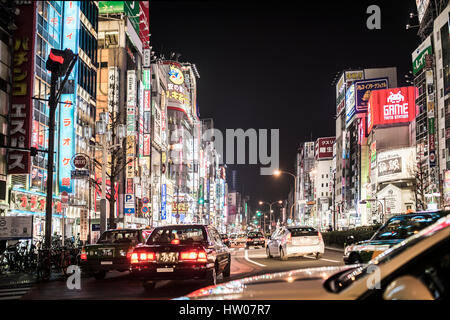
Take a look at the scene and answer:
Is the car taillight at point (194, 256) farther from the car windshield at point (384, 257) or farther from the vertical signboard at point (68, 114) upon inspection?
the vertical signboard at point (68, 114)

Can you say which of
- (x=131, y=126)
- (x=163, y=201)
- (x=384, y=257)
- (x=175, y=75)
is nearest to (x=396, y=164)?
(x=163, y=201)

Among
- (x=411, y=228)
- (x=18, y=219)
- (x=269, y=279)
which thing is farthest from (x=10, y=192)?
(x=269, y=279)

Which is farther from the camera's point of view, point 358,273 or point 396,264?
point 358,273

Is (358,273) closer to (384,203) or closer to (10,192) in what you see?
(10,192)

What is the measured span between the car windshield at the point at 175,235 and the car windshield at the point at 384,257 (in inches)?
360

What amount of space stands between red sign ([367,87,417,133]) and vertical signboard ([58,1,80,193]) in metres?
59.2

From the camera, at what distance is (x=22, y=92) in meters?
32.6

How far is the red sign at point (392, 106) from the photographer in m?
87.5

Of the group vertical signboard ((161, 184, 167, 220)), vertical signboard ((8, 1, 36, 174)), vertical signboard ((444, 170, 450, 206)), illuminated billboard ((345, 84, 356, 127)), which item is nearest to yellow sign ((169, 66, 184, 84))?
vertical signboard ((161, 184, 167, 220))

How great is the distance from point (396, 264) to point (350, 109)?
11431cm

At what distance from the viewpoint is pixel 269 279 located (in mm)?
4098

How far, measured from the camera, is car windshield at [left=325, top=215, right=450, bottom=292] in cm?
282

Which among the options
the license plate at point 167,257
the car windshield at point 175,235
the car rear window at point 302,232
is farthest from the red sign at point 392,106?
the license plate at point 167,257

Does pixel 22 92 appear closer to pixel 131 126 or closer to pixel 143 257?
pixel 143 257
